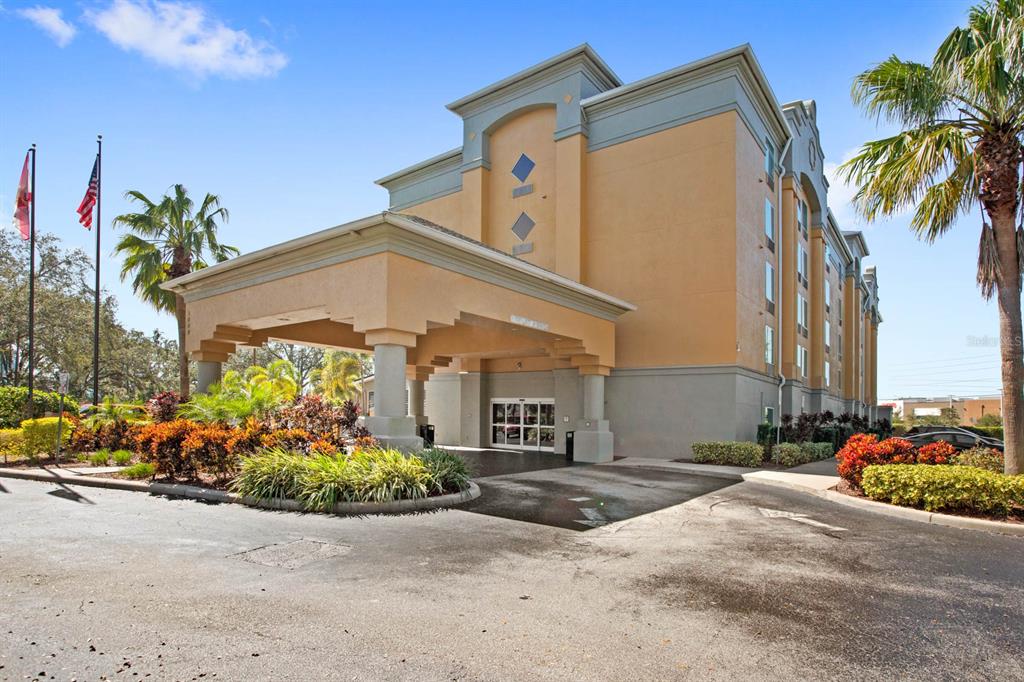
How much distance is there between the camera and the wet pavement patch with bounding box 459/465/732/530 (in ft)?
33.2

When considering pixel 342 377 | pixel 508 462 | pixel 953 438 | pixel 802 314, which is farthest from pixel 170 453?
pixel 342 377

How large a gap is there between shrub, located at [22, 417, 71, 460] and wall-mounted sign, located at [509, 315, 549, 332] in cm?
1299

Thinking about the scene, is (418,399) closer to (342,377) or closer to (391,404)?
(391,404)

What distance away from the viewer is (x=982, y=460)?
41.1 feet

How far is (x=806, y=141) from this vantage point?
3059cm

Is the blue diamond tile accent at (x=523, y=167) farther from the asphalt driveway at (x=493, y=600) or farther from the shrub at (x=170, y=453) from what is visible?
the asphalt driveway at (x=493, y=600)

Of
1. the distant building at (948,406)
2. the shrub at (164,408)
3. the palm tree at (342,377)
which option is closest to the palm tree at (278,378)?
the shrub at (164,408)

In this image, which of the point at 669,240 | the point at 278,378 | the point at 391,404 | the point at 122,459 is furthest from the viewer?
the point at 669,240

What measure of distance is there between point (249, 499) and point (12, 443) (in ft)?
38.7

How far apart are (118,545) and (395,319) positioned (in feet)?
22.1

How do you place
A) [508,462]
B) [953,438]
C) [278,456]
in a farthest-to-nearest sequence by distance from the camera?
[953,438]
[508,462]
[278,456]

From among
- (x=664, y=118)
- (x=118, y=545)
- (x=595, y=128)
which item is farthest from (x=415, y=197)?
(x=118, y=545)

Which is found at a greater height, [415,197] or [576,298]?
[415,197]

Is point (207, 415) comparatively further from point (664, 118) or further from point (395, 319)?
point (664, 118)
